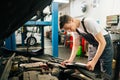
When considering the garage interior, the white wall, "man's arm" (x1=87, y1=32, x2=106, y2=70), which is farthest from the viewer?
the white wall

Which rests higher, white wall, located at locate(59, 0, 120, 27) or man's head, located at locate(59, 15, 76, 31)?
white wall, located at locate(59, 0, 120, 27)

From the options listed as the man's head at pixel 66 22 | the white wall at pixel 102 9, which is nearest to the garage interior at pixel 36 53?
the white wall at pixel 102 9

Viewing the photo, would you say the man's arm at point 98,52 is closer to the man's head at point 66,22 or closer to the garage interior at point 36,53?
the garage interior at point 36,53

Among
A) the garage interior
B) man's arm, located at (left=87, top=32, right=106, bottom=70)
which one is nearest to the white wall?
the garage interior

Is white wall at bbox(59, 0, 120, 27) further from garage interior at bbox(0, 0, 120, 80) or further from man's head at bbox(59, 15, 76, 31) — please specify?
man's head at bbox(59, 15, 76, 31)

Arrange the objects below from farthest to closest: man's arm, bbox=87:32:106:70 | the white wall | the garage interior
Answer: the white wall → man's arm, bbox=87:32:106:70 → the garage interior

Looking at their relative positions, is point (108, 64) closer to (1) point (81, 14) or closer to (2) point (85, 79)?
(2) point (85, 79)

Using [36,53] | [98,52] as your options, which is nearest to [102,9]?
[36,53]

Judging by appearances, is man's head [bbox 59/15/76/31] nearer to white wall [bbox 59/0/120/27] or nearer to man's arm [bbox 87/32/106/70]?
man's arm [bbox 87/32/106/70]

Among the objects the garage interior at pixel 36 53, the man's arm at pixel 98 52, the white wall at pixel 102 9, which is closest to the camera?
the garage interior at pixel 36 53

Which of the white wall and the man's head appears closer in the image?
the man's head

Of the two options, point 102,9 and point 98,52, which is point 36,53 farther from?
point 102,9

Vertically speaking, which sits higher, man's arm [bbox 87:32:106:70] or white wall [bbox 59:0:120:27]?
white wall [bbox 59:0:120:27]

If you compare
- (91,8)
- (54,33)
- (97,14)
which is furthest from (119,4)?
(54,33)
